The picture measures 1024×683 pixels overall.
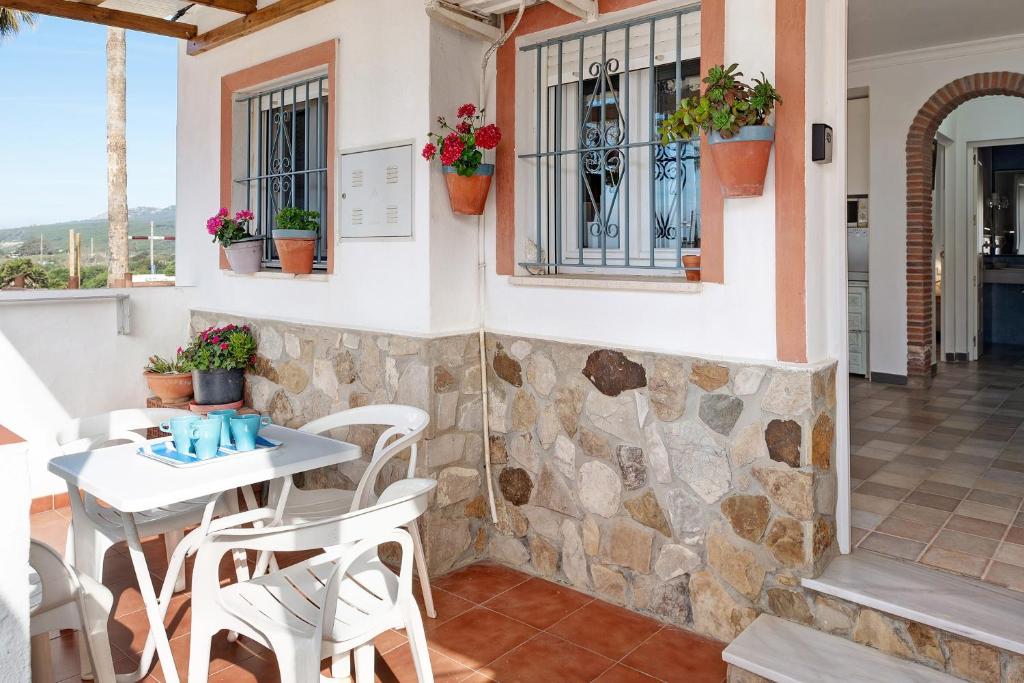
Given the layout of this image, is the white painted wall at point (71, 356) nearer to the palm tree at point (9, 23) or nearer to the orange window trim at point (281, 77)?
the orange window trim at point (281, 77)

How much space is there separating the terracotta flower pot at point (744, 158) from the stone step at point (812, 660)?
1505mm

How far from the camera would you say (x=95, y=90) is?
2284cm

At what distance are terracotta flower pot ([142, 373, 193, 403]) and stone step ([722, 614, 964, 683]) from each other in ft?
11.3

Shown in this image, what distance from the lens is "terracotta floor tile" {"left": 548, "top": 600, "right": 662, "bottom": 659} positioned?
2.82 metres

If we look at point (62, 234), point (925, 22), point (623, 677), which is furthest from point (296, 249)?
point (62, 234)

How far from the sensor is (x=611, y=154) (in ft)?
11.2

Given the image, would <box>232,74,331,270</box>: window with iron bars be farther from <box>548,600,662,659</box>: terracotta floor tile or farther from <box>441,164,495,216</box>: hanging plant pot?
<box>548,600,662,659</box>: terracotta floor tile

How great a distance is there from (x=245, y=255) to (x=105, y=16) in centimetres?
160

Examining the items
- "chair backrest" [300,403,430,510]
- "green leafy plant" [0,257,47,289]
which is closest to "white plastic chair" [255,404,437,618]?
"chair backrest" [300,403,430,510]

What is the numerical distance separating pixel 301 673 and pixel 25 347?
3390 mm

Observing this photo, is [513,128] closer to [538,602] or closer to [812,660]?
[538,602]

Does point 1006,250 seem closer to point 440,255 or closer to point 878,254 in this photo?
point 878,254

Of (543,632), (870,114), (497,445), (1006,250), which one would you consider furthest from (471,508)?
(1006,250)

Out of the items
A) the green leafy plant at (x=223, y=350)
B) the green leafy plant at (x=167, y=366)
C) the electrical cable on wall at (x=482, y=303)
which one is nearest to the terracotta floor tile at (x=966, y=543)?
the electrical cable on wall at (x=482, y=303)
